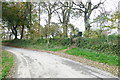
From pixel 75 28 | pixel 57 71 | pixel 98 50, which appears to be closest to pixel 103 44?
pixel 98 50

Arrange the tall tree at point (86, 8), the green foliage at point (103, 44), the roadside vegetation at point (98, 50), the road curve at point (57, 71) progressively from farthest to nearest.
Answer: the tall tree at point (86, 8), the green foliage at point (103, 44), the roadside vegetation at point (98, 50), the road curve at point (57, 71)

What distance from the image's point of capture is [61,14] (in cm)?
2003

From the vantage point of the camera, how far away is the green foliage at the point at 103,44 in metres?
7.27

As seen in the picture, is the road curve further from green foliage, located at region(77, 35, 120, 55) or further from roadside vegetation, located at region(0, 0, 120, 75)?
green foliage, located at region(77, 35, 120, 55)

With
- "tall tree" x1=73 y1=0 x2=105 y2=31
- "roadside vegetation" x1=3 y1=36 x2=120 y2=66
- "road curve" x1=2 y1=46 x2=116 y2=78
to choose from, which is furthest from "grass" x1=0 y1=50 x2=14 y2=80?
"tall tree" x1=73 y1=0 x2=105 y2=31

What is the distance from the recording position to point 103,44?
27.2 feet

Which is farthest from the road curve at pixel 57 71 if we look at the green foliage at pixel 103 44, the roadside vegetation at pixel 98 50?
the green foliage at pixel 103 44

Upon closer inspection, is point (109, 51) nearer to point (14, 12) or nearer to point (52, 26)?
point (52, 26)

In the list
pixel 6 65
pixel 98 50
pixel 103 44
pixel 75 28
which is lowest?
pixel 6 65

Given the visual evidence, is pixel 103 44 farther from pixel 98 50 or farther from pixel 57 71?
pixel 57 71

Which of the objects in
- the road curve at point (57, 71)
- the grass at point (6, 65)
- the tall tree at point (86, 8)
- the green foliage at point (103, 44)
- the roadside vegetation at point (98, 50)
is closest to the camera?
the road curve at point (57, 71)

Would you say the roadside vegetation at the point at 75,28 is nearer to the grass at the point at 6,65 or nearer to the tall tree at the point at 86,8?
the tall tree at the point at 86,8

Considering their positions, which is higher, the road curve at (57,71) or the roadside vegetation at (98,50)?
the roadside vegetation at (98,50)

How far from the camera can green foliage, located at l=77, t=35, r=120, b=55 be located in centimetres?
727
